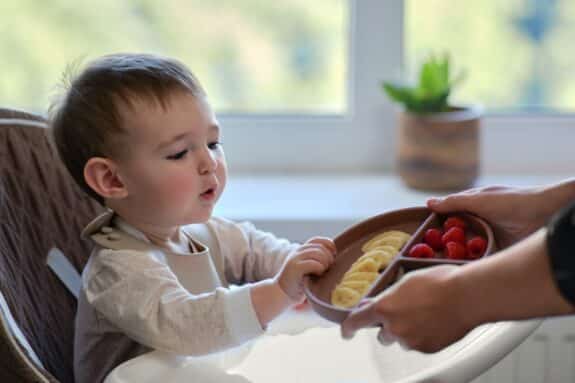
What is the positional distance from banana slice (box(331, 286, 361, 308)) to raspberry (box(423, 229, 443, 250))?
13 cm

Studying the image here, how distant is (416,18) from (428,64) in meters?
0.19

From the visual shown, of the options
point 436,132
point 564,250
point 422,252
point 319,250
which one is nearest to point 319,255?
point 319,250

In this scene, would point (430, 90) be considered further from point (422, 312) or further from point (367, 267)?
point (422, 312)

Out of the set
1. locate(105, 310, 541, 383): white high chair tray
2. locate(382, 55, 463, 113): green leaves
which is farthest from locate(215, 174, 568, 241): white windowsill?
locate(105, 310, 541, 383): white high chair tray

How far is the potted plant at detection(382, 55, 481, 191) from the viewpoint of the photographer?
5.72 feet

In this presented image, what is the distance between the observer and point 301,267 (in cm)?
106

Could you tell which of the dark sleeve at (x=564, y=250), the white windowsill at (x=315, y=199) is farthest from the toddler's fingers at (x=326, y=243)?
the white windowsill at (x=315, y=199)

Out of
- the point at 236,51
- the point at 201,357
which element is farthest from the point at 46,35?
the point at 201,357

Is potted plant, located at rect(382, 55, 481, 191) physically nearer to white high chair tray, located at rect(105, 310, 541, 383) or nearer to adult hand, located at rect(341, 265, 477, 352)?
white high chair tray, located at rect(105, 310, 541, 383)

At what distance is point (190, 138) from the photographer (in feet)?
3.66

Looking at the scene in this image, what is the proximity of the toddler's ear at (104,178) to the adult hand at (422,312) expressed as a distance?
0.37 metres

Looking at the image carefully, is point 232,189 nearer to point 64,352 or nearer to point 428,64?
point 428,64

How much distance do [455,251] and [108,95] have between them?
1.40 ft

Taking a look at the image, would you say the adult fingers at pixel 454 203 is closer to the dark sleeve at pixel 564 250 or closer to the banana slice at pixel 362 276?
the banana slice at pixel 362 276
